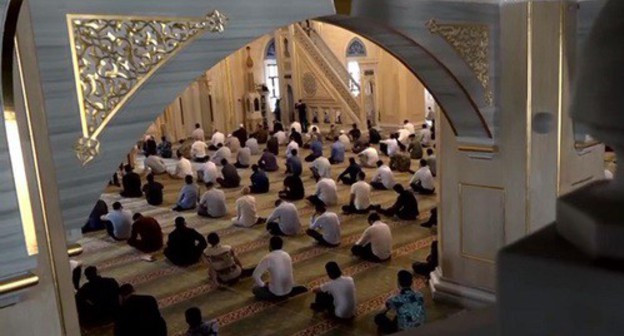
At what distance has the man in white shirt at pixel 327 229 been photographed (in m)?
6.84

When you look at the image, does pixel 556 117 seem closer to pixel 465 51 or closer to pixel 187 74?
pixel 465 51

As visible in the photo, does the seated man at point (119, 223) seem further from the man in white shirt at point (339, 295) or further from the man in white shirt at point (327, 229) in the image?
the man in white shirt at point (339, 295)

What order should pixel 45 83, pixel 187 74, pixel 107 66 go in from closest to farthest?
1. pixel 45 83
2. pixel 107 66
3. pixel 187 74

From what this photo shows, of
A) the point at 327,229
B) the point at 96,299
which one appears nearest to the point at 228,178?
the point at 327,229

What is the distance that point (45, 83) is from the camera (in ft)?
8.62

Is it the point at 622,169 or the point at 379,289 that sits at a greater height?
the point at 622,169

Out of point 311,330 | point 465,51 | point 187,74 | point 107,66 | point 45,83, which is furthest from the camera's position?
point 311,330

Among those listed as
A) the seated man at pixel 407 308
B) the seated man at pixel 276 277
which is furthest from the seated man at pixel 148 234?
the seated man at pixel 407 308

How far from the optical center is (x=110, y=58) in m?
2.80

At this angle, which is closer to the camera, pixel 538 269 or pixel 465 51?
pixel 538 269

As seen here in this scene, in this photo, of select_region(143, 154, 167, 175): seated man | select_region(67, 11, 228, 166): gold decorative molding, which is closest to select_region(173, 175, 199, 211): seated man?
select_region(143, 154, 167, 175): seated man

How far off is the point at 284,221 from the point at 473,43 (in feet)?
11.5

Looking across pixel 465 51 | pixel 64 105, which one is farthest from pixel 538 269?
pixel 465 51

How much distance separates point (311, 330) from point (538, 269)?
4.28 meters
